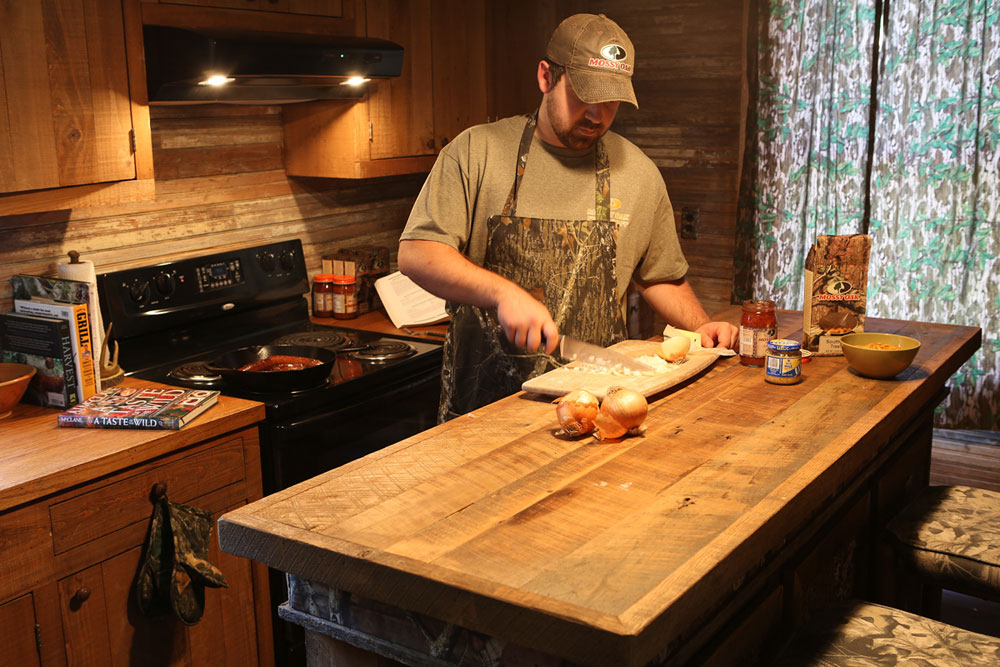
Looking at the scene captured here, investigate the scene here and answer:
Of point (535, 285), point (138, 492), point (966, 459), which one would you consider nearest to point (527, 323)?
point (535, 285)

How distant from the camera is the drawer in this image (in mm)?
2084

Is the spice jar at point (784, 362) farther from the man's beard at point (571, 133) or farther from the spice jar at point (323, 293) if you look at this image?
the spice jar at point (323, 293)

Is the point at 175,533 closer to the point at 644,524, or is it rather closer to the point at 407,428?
the point at 407,428

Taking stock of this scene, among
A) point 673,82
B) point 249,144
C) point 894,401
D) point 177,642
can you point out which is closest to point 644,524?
point 894,401

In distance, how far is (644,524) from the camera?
4.46ft

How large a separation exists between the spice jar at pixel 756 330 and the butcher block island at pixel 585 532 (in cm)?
18

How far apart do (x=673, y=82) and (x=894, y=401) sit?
2349mm

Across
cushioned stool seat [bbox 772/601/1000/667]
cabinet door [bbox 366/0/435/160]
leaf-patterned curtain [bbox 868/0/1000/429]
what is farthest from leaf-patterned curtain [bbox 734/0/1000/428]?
cushioned stool seat [bbox 772/601/1000/667]

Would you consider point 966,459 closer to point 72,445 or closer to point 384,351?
point 384,351

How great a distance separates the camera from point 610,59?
2.28 meters

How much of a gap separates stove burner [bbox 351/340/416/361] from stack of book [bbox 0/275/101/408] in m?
0.79

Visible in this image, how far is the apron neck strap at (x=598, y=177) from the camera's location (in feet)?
8.10

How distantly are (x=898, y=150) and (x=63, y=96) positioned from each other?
2756 mm

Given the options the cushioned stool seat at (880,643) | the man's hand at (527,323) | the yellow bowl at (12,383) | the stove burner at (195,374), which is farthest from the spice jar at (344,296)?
the cushioned stool seat at (880,643)
